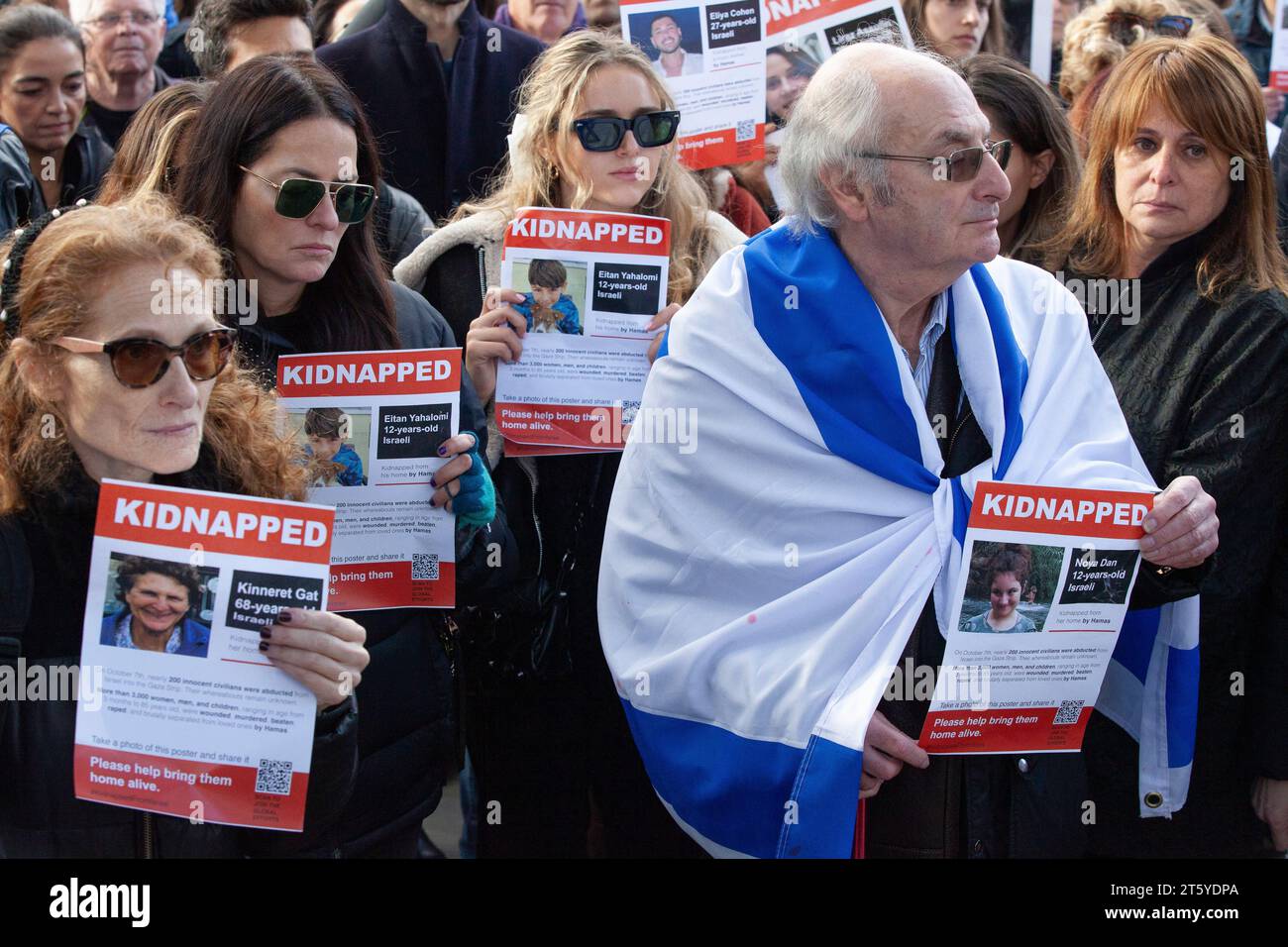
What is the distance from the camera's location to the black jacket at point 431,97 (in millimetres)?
5246

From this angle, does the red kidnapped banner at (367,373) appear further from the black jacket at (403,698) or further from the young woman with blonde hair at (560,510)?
the young woman with blonde hair at (560,510)

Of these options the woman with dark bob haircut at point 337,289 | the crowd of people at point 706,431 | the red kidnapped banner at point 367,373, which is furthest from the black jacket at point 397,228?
the red kidnapped banner at point 367,373

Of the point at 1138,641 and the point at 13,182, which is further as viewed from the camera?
the point at 13,182

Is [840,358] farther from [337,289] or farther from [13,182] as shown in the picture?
[13,182]

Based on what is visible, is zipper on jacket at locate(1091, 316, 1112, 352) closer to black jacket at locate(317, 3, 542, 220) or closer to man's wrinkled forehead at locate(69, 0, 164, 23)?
black jacket at locate(317, 3, 542, 220)

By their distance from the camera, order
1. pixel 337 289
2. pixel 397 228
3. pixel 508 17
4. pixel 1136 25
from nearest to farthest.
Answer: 1. pixel 337 289
2. pixel 397 228
3. pixel 1136 25
4. pixel 508 17

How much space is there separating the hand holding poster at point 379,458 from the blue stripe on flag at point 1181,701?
169 cm

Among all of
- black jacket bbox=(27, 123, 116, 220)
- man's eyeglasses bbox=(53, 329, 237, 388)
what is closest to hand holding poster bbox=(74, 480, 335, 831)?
man's eyeglasses bbox=(53, 329, 237, 388)

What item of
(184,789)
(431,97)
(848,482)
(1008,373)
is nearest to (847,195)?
(1008,373)

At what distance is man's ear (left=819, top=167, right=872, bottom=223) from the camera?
3270 millimetres

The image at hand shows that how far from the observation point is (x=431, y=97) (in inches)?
209

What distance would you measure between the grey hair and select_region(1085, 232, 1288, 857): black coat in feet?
3.09

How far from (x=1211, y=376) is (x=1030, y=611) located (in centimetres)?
108
